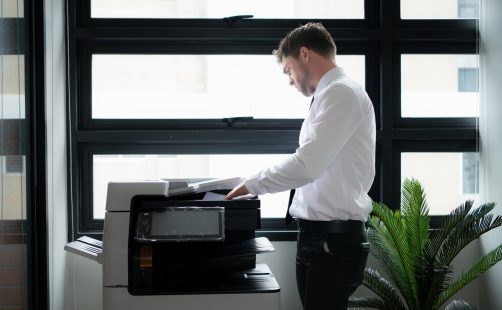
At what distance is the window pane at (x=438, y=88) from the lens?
385 cm

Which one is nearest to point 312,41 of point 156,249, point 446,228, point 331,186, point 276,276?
point 331,186

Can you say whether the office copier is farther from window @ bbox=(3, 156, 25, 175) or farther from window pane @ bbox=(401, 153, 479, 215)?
window pane @ bbox=(401, 153, 479, 215)

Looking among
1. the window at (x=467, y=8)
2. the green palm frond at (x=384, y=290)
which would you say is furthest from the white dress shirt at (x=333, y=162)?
the window at (x=467, y=8)

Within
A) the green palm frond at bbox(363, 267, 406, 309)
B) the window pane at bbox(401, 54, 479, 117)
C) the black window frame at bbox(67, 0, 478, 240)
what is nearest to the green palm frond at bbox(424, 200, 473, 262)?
the green palm frond at bbox(363, 267, 406, 309)

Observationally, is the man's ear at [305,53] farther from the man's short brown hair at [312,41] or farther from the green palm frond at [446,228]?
the green palm frond at [446,228]

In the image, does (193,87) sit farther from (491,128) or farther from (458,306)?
(458,306)

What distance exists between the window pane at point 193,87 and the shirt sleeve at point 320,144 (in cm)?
132

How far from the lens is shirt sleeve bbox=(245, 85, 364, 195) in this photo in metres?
2.41

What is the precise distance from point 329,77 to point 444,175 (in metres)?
1.57

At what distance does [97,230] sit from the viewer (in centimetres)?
379

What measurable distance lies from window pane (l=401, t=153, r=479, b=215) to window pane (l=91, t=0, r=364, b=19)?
0.95 m

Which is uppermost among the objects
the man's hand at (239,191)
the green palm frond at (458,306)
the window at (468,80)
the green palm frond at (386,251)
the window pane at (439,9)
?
the window pane at (439,9)

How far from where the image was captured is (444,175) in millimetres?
3898

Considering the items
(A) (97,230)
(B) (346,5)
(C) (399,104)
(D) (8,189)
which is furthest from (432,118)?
(D) (8,189)
